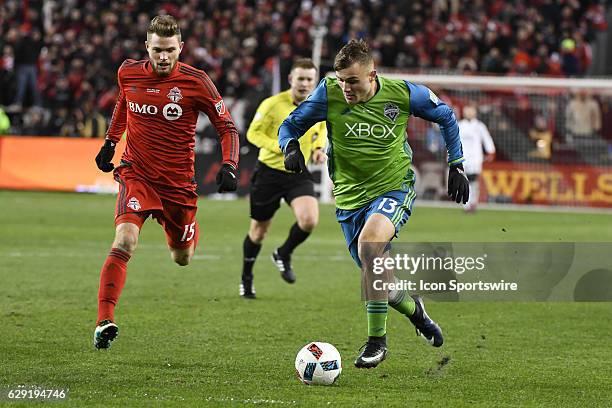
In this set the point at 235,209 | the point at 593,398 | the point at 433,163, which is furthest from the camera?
the point at 433,163

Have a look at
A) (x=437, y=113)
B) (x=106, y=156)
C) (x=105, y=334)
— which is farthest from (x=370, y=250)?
(x=106, y=156)

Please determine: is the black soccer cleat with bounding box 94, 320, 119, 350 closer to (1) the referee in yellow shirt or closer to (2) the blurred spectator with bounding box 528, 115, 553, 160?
(1) the referee in yellow shirt

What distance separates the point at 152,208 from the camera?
8367mm

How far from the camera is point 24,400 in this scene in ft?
21.0

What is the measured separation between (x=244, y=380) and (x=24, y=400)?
1.40 meters

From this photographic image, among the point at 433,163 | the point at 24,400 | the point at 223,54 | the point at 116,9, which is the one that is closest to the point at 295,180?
the point at 24,400

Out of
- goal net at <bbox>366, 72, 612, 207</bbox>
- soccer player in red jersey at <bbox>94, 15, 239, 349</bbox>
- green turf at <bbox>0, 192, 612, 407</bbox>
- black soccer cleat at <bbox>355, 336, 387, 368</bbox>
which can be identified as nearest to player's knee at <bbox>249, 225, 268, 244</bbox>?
green turf at <bbox>0, 192, 612, 407</bbox>

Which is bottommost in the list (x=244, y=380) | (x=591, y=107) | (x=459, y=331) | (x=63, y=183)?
(x=63, y=183)

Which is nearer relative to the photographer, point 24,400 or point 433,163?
point 24,400

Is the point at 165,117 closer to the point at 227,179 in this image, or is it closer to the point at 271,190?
the point at 227,179

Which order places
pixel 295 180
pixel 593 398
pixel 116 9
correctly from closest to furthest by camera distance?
1. pixel 593 398
2. pixel 295 180
3. pixel 116 9

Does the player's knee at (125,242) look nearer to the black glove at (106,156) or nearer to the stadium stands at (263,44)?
the black glove at (106,156)

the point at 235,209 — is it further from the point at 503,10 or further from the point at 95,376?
the point at 95,376

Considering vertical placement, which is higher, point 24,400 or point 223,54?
point 24,400
